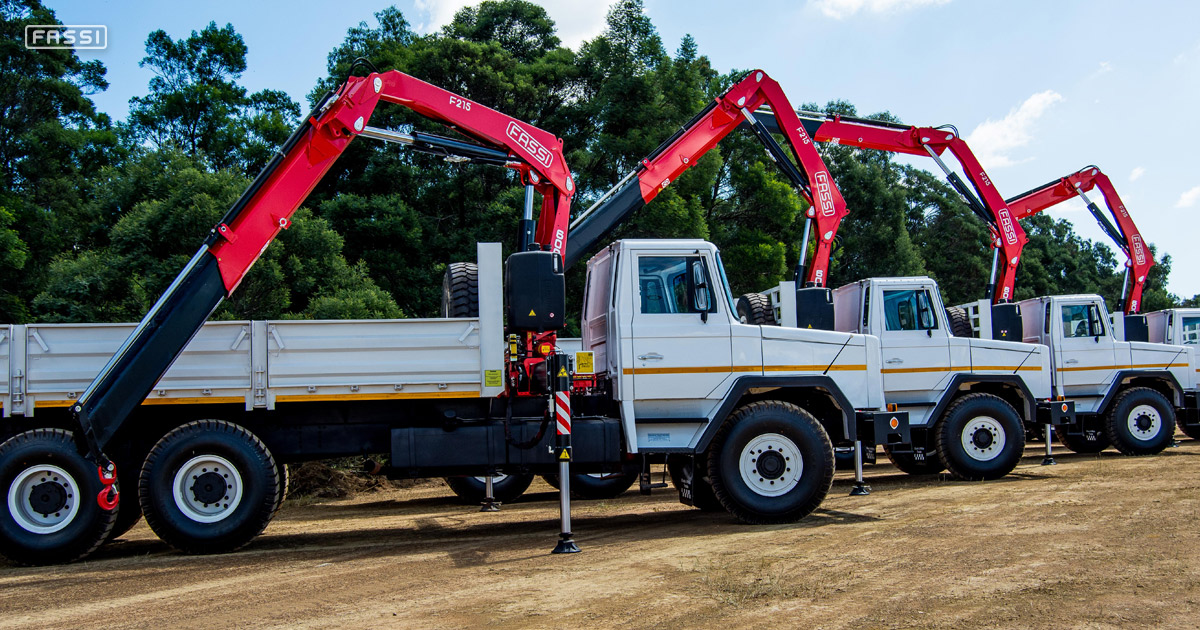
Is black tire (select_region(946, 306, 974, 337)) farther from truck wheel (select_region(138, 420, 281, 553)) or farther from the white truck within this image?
truck wheel (select_region(138, 420, 281, 553))

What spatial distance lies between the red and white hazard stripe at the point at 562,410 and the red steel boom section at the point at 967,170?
10611 mm

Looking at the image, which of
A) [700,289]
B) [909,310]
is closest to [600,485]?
[700,289]

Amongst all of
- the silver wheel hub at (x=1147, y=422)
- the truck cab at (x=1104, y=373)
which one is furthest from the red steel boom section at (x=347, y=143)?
the silver wheel hub at (x=1147, y=422)

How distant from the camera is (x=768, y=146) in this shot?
587 inches

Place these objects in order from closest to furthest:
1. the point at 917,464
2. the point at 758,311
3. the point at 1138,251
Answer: the point at 758,311
the point at 917,464
the point at 1138,251

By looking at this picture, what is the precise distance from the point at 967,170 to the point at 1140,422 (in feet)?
18.1

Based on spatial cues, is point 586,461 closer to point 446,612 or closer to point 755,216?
point 446,612

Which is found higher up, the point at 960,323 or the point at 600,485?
the point at 960,323

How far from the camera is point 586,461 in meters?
9.03

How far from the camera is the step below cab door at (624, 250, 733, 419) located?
9070 mm

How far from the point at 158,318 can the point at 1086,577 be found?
25.8ft

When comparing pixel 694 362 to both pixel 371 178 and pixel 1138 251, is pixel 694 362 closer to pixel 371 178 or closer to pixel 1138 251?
pixel 1138 251

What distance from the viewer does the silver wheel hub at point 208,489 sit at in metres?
8.44

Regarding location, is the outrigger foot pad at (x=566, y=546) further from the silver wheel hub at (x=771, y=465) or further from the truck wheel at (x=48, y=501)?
the truck wheel at (x=48, y=501)
